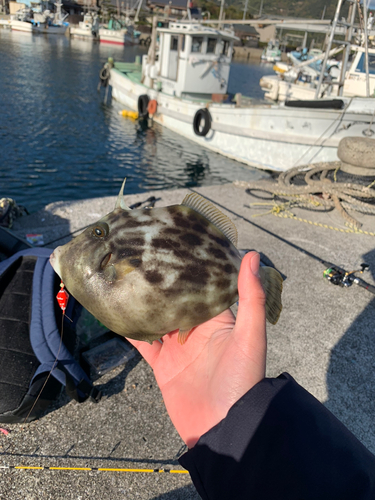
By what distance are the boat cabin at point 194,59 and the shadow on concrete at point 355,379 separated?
66.7 ft

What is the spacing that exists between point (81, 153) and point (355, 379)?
1774 centimetres

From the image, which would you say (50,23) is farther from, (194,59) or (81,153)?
(81,153)

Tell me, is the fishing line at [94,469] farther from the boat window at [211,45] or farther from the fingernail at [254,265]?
the boat window at [211,45]

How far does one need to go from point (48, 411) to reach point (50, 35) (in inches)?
3991

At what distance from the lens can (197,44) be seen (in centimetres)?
2120

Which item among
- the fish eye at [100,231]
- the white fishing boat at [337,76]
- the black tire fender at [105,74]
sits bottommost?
the fish eye at [100,231]

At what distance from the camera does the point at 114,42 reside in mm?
86875

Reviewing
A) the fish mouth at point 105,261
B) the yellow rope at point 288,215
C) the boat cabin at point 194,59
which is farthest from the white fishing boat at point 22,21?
the fish mouth at point 105,261

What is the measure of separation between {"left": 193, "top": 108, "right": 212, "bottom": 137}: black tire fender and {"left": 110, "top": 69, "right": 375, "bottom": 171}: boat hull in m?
0.24

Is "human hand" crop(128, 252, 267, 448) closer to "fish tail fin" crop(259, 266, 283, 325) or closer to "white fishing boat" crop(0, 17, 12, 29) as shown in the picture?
"fish tail fin" crop(259, 266, 283, 325)

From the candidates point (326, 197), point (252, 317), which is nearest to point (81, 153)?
point (326, 197)

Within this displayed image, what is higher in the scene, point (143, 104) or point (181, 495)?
point (143, 104)

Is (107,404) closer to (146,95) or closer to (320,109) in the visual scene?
(320,109)

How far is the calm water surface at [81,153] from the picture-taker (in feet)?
49.3
